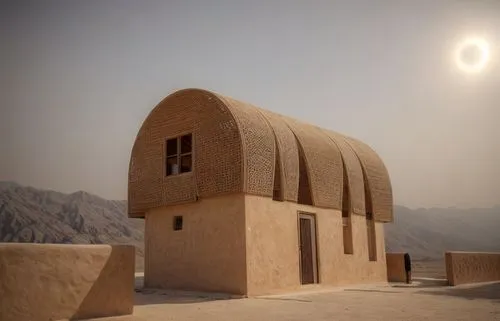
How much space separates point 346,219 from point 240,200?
6.47m

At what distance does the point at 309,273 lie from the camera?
563 inches

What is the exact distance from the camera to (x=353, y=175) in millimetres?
17328

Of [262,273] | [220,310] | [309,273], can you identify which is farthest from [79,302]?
[309,273]

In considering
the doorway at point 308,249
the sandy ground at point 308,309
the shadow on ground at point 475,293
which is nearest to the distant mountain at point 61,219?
the doorway at point 308,249

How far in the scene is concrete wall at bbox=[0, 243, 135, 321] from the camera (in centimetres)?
632

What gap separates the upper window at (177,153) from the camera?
46.4 feet

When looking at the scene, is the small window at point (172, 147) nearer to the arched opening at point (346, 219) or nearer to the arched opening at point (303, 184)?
the arched opening at point (303, 184)

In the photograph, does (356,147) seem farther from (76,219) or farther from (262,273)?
(76,219)

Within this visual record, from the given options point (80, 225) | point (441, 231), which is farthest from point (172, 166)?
point (441, 231)

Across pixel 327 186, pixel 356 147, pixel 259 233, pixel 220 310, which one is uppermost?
pixel 356 147

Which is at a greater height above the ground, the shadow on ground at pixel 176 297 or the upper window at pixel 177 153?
the upper window at pixel 177 153

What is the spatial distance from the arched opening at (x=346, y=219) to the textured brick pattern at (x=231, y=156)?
0.62 feet

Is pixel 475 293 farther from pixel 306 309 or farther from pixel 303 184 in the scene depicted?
pixel 306 309

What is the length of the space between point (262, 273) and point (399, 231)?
293 feet
